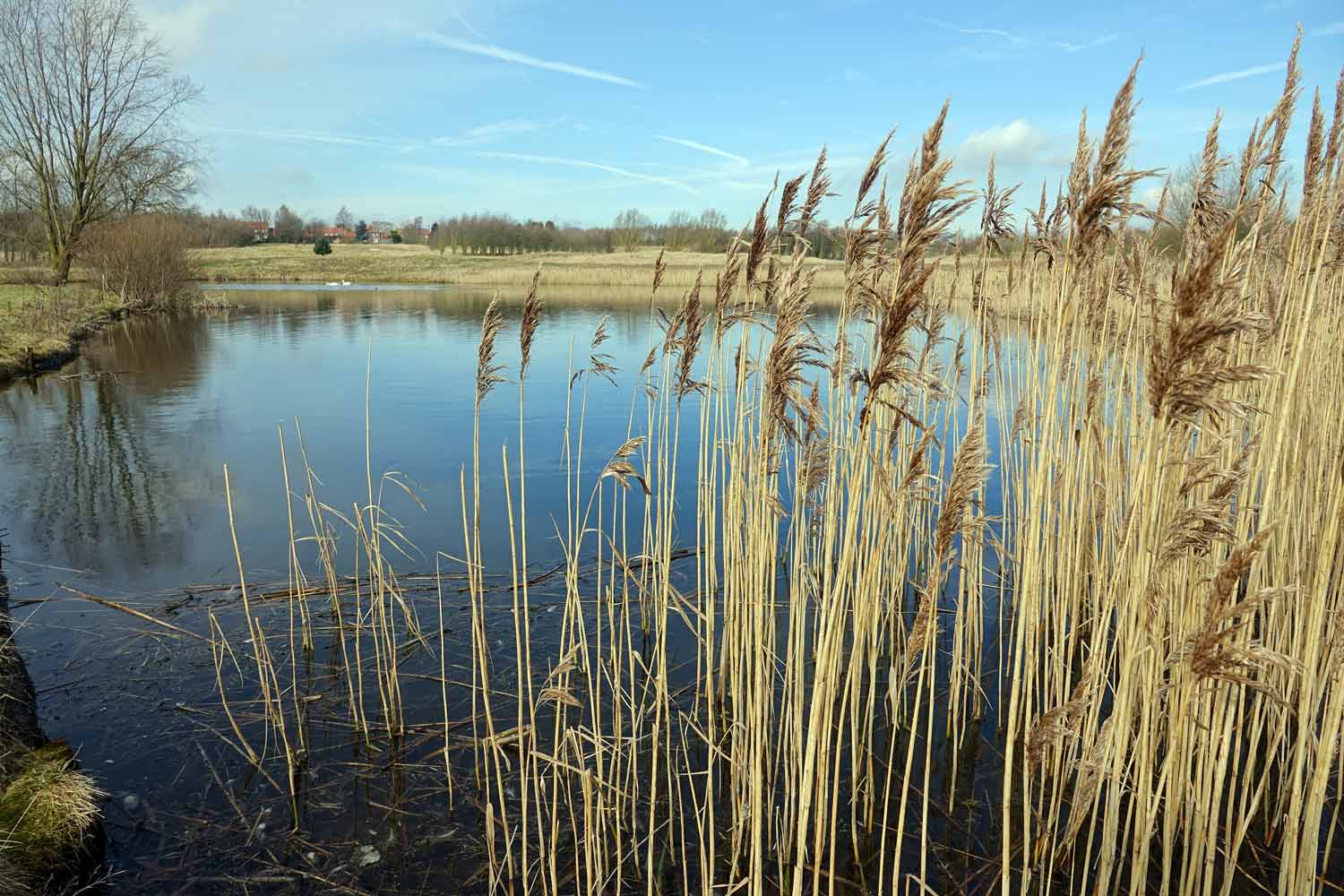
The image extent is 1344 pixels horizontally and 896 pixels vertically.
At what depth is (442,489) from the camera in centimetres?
866

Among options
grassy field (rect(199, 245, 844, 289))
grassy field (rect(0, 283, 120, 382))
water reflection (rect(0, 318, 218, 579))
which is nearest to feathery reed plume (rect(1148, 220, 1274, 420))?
water reflection (rect(0, 318, 218, 579))

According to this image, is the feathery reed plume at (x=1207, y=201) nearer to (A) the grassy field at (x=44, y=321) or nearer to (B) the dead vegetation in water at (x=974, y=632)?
(B) the dead vegetation in water at (x=974, y=632)

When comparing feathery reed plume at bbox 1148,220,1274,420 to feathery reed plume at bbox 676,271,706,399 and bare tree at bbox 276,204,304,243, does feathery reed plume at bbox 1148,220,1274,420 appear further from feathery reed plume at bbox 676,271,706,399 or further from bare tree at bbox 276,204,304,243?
bare tree at bbox 276,204,304,243

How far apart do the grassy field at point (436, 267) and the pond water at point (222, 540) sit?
18.8 meters

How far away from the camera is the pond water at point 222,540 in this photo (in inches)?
146

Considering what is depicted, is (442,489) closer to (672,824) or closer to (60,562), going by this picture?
(60,562)

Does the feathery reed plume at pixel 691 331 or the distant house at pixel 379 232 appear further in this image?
the distant house at pixel 379 232

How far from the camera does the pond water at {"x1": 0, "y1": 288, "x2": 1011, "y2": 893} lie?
3.71 m

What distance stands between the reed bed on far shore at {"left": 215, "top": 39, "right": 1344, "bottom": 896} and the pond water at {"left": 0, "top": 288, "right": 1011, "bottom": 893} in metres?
0.36

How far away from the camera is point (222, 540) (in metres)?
7.13

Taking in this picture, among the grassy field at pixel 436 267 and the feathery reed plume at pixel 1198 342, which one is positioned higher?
the grassy field at pixel 436 267

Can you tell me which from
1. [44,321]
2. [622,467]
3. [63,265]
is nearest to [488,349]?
[622,467]

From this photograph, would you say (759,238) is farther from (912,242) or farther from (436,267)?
(436,267)

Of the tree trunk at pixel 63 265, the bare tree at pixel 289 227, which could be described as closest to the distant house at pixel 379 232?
the bare tree at pixel 289 227
